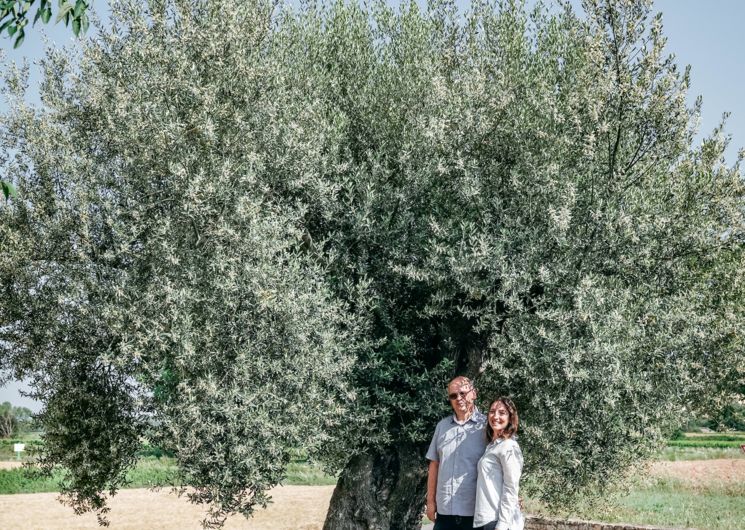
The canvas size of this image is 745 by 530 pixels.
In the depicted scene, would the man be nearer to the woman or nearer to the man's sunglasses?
the man's sunglasses

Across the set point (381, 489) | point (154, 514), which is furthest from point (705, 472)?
point (381, 489)

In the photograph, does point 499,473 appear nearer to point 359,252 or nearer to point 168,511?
point 359,252

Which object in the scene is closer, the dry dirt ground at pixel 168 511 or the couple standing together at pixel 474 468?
the couple standing together at pixel 474 468

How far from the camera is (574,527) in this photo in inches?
658

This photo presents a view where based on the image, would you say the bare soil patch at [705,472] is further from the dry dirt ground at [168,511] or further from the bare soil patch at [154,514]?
the bare soil patch at [154,514]

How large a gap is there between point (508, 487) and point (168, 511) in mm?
19663

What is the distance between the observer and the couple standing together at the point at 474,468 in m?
7.44

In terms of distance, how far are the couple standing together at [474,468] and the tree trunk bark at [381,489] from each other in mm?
3335

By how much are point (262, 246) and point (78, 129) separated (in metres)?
4.43

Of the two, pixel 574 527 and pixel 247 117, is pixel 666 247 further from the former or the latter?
pixel 574 527

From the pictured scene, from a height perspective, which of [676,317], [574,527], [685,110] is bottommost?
[574,527]

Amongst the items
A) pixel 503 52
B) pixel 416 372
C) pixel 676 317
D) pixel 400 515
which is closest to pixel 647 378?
pixel 676 317

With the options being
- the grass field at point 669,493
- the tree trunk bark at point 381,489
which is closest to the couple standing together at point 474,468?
the tree trunk bark at point 381,489

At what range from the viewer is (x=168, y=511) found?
24719mm
